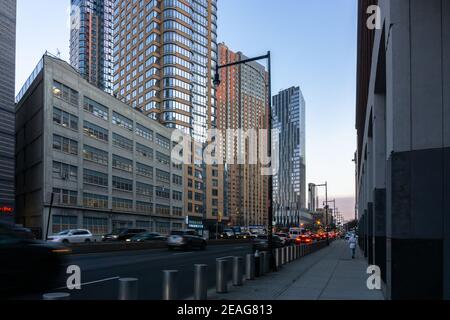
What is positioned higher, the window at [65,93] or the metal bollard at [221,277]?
the window at [65,93]

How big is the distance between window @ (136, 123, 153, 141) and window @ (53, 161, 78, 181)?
21.2 metres

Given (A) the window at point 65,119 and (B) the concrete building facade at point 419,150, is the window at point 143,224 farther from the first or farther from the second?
(B) the concrete building facade at point 419,150

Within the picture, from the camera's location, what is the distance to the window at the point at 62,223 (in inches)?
2085

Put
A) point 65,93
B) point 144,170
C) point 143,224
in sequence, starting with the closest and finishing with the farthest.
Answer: point 65,93 < point 143,224 < point 144,170

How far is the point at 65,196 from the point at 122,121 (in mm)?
20126

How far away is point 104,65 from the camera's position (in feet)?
611

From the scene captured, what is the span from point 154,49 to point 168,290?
4402 inches

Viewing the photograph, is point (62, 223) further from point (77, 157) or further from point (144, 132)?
point (144, 132)

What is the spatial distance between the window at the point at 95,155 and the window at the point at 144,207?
518 inches

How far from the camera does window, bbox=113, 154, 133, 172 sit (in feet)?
225

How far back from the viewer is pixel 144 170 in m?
78.9

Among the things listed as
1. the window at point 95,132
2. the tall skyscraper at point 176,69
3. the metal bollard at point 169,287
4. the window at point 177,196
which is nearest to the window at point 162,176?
the window at point 177,196

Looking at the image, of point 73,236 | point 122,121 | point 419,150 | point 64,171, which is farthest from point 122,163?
point 419,150

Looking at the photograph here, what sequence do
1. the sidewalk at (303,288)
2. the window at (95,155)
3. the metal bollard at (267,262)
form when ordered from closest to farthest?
the sidewalk at (303,288)
the metal bollard at (267,262)
the window at (95,155)
